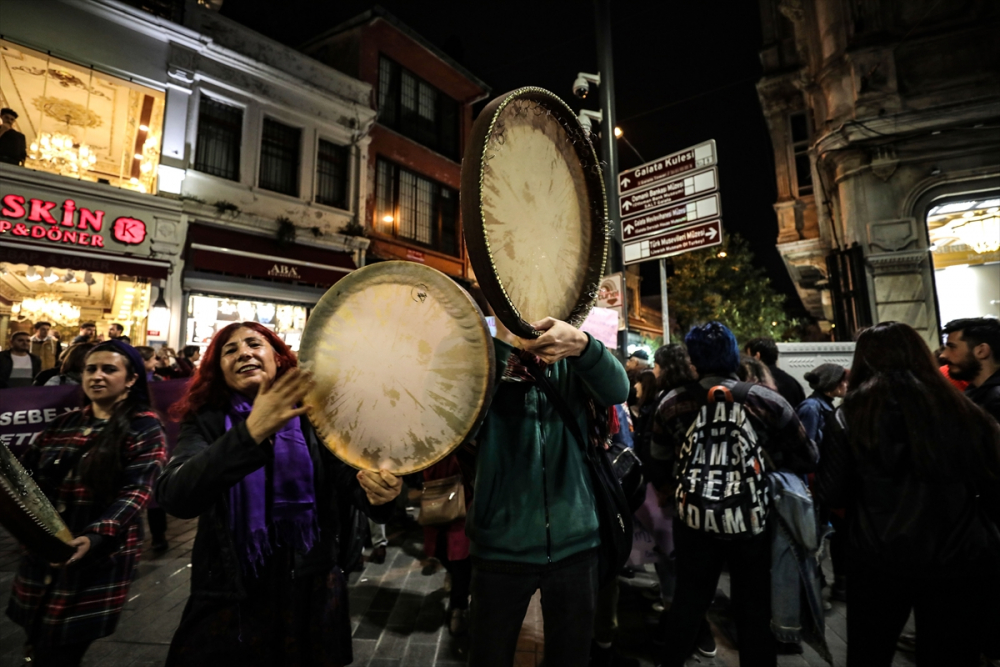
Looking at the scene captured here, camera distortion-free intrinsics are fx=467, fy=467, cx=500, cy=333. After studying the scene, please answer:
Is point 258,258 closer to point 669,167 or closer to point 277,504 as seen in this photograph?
point 669,167

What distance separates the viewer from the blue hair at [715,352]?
103 inches

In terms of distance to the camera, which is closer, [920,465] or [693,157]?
[920,465]

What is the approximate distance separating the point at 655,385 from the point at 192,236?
Result: 1078cm

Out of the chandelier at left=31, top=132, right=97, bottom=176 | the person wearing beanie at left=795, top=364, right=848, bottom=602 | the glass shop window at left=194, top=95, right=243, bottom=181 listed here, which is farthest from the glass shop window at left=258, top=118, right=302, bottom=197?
the person wearing beanie at left=795, top=364, right=848, bottom=602

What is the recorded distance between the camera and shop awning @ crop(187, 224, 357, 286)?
10.6 meters

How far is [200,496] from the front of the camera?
1.39 m

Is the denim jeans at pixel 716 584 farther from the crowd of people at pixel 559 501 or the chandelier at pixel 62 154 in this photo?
the chandelier at pixel 62 154

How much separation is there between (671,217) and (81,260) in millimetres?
10903

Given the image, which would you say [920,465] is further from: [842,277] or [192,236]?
[192,236]

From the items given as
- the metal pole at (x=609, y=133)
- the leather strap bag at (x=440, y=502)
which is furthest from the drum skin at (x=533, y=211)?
the metal pole at (x=609, y=133)

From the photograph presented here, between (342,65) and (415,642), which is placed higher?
(342,65)

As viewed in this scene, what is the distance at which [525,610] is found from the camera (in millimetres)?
1653

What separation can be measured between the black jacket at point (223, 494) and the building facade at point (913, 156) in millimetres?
10453

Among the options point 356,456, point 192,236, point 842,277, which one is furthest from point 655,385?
point 192,236
